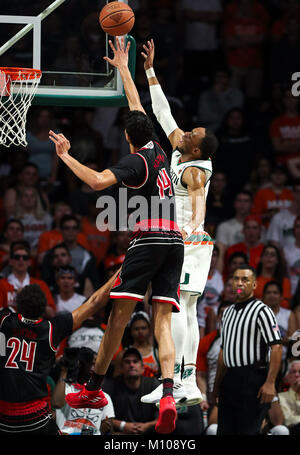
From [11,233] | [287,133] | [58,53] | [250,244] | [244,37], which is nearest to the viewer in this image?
[58,53]

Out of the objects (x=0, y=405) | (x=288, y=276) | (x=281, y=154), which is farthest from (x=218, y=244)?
(x=0, y=405)

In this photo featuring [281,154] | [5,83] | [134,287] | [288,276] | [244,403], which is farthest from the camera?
[281,154]

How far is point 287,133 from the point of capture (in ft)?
50.5

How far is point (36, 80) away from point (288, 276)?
18.9 ft

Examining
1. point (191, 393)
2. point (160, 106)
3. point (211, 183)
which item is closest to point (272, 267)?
point (211, 183)

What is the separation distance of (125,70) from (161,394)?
9.90 feet

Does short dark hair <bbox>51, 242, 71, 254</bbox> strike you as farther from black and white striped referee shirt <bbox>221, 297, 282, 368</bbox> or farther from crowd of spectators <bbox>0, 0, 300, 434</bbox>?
black and white striped referee shirt <bbox>221, 297, 282, 368</bbox>

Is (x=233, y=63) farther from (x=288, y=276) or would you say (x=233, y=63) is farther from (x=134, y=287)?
(x=134, y=287)

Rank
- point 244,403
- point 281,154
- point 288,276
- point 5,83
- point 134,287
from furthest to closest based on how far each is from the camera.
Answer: point 281,154 < point 288,276 < point 244,403 < point 5,83 < point 134,287

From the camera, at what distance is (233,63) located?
53.9ft

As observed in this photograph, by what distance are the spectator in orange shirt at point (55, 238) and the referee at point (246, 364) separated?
3567mm

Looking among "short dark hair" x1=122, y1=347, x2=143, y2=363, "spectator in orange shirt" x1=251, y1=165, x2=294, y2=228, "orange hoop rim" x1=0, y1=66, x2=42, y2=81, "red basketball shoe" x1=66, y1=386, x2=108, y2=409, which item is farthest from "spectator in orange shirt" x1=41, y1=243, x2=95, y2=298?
"orange hoop rim" x1=0, y1=66, x2=42, y2=81

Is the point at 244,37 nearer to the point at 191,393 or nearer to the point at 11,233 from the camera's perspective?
the point at 11,233

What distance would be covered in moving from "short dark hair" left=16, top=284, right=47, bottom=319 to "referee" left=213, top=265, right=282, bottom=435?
94.7 inches
